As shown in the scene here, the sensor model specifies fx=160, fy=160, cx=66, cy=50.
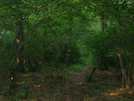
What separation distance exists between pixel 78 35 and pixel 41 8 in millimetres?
5789

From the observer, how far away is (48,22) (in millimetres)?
6961

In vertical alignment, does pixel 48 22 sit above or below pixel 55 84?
above

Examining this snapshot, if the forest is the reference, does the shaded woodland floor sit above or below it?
below

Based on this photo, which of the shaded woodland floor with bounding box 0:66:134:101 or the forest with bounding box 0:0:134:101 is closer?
the forest with bounding box 0:0:134:101

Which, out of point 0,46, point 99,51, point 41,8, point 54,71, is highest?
point 41,8

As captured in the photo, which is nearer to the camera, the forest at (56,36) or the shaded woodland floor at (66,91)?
the forest at (56,36)

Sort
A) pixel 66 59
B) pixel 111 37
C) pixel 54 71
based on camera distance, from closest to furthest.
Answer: pixel 111 37, pixel 54 71, pixel 66 59

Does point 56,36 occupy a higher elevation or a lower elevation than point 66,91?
higher

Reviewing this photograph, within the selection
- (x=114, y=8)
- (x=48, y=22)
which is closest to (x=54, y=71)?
(x=48, y=22)

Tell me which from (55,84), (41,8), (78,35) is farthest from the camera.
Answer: (78,35)

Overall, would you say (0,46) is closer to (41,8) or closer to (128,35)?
(41,8)

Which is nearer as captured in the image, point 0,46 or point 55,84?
point 0,46

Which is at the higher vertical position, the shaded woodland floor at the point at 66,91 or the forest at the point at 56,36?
the forest at the point at 56,36

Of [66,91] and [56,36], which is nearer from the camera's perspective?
[56,36]
